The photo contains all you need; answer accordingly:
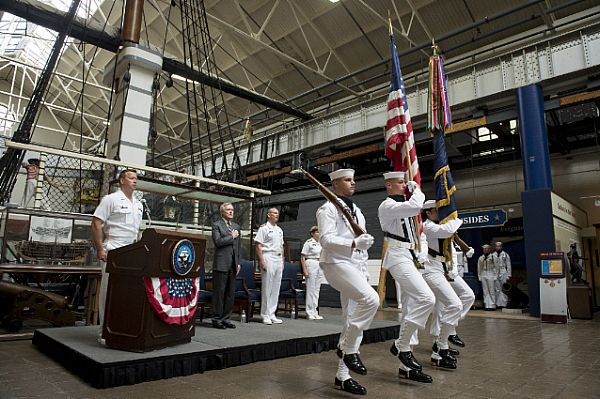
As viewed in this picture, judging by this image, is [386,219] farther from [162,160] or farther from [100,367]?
[162,160]

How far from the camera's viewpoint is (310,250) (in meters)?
7.11

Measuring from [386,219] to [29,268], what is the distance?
394 centimetres

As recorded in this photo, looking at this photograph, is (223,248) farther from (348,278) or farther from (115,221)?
(348,278)

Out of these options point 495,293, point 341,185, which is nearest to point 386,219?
point 341,185

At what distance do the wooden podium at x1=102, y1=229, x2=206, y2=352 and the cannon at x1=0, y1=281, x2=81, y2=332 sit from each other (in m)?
1.98

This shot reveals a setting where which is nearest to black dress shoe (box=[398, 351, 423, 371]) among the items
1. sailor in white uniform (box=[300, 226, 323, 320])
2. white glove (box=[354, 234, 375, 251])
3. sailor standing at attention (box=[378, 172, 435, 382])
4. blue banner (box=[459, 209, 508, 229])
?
sailor standing at attention (box=[378, 172, 435, 382])

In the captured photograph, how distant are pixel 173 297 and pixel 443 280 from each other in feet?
8.01

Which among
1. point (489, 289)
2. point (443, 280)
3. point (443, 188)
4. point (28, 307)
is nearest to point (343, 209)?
point (443, 280)

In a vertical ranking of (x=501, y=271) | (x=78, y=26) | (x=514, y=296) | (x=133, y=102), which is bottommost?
(x=514, y=296)

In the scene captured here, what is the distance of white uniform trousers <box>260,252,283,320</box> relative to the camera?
18.2 feet

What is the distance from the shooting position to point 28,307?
4.65 meters

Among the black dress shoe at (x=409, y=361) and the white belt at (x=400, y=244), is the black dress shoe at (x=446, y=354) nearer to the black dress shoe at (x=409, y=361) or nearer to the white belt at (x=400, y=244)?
the black dress shoe at (x=409, y=361)

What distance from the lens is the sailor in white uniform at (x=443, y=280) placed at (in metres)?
3.54

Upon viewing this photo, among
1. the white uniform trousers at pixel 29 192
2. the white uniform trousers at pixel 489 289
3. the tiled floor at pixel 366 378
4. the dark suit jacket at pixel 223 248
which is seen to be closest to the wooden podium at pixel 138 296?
the tiled floor at pixel 366 378
